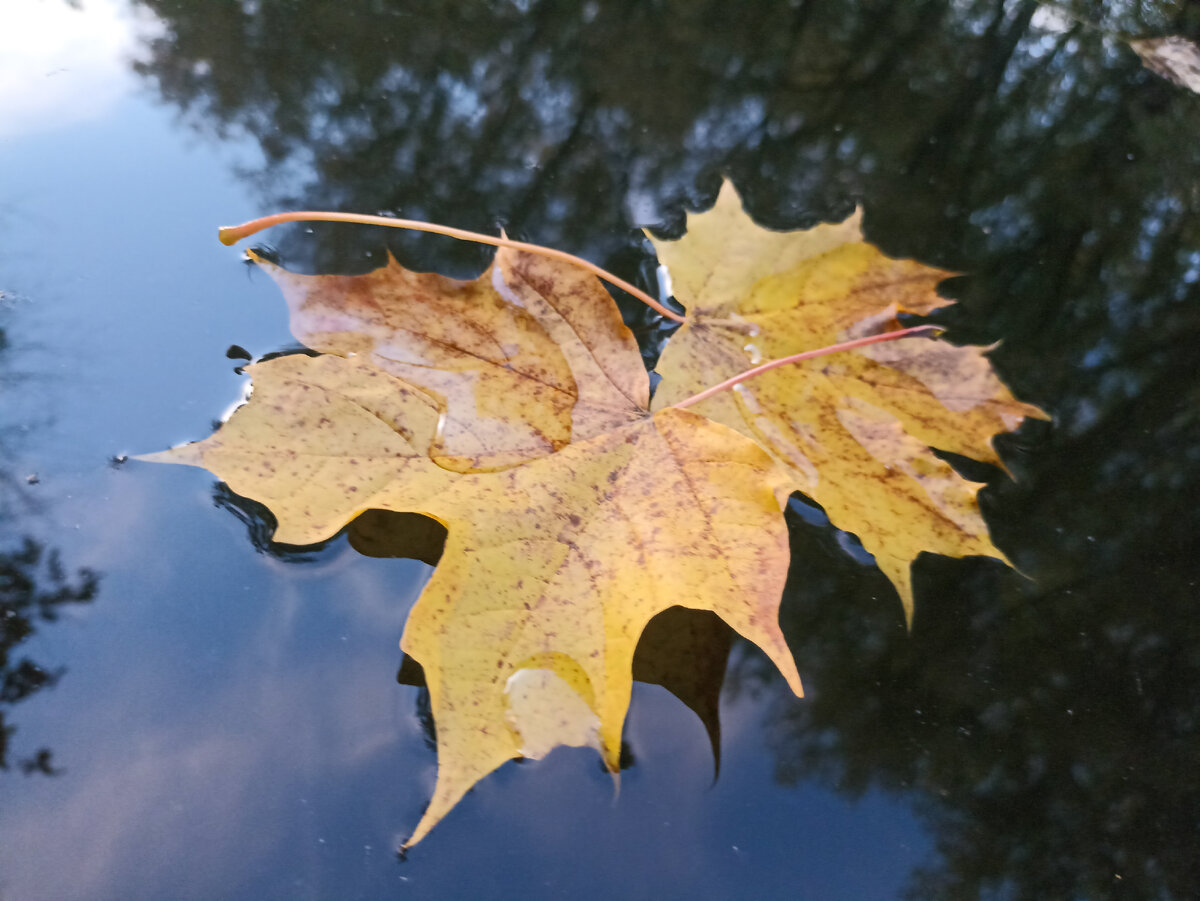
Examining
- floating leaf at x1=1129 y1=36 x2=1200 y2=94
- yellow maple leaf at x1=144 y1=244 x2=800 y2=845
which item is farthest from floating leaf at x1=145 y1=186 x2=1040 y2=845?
floating leaf at x1=1129 y1=36 x2=1200 y2=94

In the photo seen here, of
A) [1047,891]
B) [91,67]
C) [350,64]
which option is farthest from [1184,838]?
[91,67]

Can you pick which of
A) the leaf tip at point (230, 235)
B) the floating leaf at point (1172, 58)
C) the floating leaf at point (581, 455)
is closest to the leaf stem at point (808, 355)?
the floating leaf at point (581, 455)

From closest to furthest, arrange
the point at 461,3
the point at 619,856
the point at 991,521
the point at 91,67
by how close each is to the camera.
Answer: the point at 619,856, the point at 991,521, the point at 91,67, the point at 461,3

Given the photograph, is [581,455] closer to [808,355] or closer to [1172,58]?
[808,355]

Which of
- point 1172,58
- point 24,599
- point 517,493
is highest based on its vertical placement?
point 1172,58

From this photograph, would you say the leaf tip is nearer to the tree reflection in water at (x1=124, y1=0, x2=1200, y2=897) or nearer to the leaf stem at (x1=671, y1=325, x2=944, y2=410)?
the tree reflection in water at (x1=124, y1=0, x2=1200, y2=897)

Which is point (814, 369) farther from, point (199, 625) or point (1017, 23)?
point (1017, 23)

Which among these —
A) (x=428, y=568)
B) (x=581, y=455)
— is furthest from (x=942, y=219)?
(x=428, y=568)
